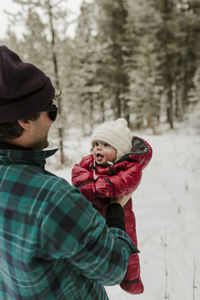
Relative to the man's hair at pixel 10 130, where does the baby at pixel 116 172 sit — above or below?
below

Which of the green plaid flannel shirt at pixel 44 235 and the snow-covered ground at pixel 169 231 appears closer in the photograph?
the green plaid flannel shirt at pixel 44 235

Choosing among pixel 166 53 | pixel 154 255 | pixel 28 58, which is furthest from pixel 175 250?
pixel 166 53

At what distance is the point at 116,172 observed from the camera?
209 cm

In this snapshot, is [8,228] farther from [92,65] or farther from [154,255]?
[92,65]

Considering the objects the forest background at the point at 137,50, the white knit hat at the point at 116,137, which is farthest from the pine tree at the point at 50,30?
the white knit hat at the point at 116,137

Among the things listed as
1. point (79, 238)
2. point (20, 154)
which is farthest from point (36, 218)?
point (20, 154)

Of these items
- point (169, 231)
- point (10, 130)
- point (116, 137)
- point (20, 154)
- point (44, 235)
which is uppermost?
point (10, 130)

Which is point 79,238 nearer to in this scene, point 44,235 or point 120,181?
point 44,235

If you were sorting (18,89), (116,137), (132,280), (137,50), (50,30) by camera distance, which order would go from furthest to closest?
(137,50) → (50,30) → (116,137) → (132,280) → (18,89)

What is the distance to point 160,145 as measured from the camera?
33.7 feet

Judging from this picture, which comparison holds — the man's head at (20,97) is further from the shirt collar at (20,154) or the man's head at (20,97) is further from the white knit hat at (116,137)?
the white knit hat at (116,137)

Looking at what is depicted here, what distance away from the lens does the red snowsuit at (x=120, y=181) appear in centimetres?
179

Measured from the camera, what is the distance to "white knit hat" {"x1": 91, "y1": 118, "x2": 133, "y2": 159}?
2291 millimetres

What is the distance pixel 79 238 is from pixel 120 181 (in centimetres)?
96
